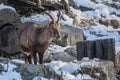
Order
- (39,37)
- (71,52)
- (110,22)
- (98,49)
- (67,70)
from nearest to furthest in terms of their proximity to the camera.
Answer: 1. (67,70)
2. (39,37)
3. (98,49)
4. (71,52)
5. (110,22)

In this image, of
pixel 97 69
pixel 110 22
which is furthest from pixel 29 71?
pixel 110 22

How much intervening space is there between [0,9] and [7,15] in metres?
0.35

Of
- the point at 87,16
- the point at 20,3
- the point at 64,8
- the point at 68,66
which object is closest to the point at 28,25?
the point at 68,66

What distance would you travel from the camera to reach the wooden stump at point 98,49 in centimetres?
914

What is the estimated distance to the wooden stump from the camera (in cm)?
914

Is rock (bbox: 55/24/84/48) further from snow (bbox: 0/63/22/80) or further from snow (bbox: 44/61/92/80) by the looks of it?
snow (bbox: 0/63/22/80)

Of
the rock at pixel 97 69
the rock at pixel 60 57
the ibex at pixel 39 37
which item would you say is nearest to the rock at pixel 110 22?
Result: the rock at pixel 60 57

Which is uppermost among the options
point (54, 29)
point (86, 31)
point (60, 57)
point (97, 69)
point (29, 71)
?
point (54, 29)

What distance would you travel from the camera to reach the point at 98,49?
364 inches

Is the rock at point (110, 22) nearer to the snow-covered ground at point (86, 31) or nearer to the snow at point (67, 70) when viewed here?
the snow-covered ground at point (86, 31)

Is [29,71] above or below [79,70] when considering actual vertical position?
above

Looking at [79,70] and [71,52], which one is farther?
[71,52]

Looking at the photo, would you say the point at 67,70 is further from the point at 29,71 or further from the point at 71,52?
the point at 71,52

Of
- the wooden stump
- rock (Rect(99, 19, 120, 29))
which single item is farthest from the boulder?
rock (Rect(99, 19, 120, 29))
